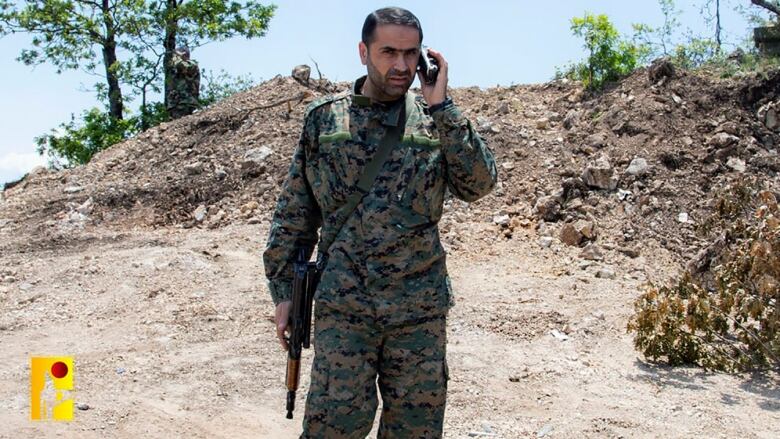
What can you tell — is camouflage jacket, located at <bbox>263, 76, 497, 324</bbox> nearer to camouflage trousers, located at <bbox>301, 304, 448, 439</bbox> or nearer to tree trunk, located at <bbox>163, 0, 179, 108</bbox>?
camouflage trousers, located at <bbox>301, 304, 448, 439</bbox>

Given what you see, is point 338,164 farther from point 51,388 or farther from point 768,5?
point 768,5

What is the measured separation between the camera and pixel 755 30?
10492mm

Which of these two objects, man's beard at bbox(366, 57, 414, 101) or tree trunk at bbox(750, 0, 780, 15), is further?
tree trunk at bbox(750, 0, 780, 15)

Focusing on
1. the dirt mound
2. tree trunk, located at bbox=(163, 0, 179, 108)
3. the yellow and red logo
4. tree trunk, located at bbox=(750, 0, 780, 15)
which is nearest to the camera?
the yellow and red logo

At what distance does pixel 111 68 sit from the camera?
15812 mm

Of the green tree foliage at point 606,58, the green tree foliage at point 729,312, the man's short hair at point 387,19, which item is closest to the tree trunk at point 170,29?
the green tree foliage at point 606,58

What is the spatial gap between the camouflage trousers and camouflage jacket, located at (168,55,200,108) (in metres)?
11.2

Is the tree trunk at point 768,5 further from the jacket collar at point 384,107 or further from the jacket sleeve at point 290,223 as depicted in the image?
the jacket sleeve at point 290,223


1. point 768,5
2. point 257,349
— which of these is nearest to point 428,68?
point 257,349

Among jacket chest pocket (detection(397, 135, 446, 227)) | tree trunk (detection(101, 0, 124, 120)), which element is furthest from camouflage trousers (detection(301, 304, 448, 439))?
tree trunk (detection(101, 0, 124, 120))

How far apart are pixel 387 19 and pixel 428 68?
0.63 ft

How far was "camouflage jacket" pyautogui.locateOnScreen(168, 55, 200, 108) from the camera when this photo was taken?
1350cm

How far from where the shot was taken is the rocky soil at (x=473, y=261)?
4809 mm

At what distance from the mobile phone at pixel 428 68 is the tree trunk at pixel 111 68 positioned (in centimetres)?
1397
